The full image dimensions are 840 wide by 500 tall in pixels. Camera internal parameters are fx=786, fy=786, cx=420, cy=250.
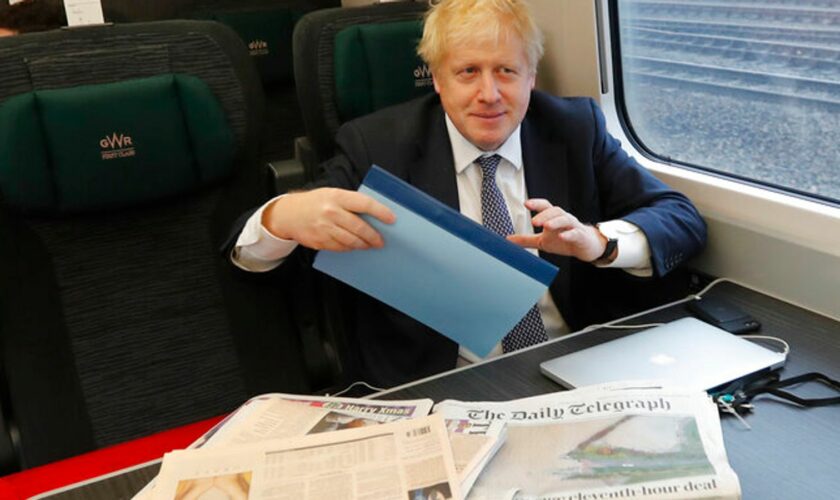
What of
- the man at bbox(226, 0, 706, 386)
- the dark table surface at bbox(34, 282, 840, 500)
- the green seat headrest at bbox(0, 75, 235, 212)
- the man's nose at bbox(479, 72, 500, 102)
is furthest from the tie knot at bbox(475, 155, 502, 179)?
the green seat headrest at bbox(0, 75, 235, 212)

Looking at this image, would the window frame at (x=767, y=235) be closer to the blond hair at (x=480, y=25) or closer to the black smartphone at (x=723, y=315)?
the black smartphone at (x=723, y=315)

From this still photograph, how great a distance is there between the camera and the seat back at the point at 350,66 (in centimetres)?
181

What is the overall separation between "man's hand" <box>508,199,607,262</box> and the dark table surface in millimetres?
175

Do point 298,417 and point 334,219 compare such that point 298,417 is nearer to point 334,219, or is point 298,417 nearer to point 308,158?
point 334,219

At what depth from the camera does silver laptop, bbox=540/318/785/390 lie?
1289 mm

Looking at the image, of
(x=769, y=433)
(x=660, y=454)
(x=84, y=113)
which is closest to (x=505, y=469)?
(x=660, y=454)

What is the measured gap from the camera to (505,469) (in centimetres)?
104

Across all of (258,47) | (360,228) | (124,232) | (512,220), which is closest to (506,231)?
(512,220)

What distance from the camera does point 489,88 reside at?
1623 mm

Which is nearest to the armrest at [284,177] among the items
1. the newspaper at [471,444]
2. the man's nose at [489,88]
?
the man's nose at [489,88]

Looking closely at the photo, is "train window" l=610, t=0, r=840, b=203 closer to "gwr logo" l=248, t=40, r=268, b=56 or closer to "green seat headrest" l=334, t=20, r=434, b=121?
"green seat headrest" l=334, t=20, r=434, b=121

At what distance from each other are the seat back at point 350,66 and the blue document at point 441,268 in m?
0.64

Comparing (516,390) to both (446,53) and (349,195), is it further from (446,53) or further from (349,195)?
(446,53)

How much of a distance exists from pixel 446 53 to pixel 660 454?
3.17ft
